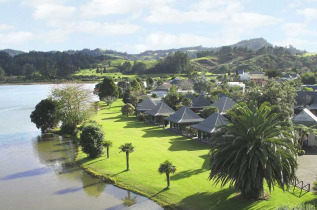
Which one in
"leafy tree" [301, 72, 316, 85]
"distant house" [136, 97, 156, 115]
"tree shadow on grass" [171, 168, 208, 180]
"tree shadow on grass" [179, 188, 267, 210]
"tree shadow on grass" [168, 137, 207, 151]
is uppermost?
"leafy tree" [301, 72, 316, 85]

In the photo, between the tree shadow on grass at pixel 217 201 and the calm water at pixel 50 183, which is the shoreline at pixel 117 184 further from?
the tree shadow on grass at pixel 217 201

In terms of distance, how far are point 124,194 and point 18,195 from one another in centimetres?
891

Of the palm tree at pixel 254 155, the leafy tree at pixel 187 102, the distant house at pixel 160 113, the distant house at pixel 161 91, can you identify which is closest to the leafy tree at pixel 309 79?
the distant house at pixel 161 91

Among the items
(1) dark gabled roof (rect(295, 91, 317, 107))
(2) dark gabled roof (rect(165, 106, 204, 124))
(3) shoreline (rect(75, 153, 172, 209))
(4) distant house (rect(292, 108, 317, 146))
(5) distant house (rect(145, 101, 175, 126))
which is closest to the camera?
(3) shoreline (rect(75, 153, 172, 209))

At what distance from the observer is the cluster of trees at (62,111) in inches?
1989

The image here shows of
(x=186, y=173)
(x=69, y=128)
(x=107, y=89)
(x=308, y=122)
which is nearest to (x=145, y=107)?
(x=69, y=128)

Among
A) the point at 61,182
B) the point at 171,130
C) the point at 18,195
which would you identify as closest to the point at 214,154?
the point at 61,182

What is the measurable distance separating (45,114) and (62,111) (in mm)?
2849

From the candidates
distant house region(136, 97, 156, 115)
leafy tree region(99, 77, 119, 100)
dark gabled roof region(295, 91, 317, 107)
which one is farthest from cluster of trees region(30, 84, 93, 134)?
dark gabled roof region(295, 91, 317, 107)

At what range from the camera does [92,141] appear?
3281 cm

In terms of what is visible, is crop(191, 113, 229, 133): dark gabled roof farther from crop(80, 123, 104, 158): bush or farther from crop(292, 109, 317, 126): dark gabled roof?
crop(80, 123, 104, 158): bush

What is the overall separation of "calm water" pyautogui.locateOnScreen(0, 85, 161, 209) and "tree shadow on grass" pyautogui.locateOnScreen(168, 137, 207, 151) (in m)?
11.6

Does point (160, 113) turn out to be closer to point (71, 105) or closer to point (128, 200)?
point (71, 105)

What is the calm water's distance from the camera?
75.0ft
